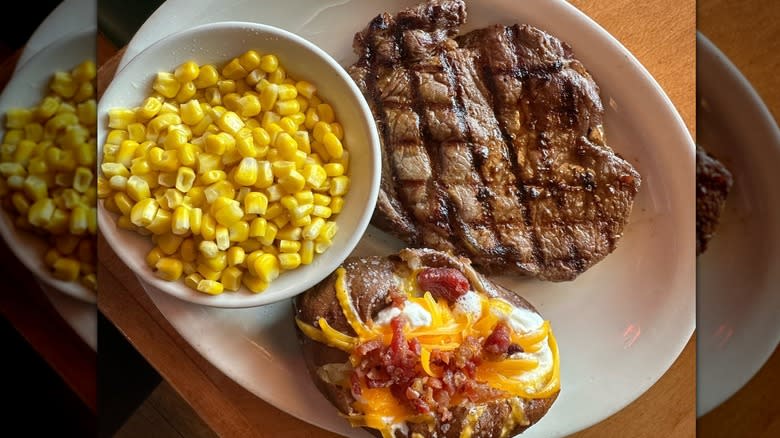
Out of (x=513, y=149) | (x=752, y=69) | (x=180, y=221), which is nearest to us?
(x=752, y=69)

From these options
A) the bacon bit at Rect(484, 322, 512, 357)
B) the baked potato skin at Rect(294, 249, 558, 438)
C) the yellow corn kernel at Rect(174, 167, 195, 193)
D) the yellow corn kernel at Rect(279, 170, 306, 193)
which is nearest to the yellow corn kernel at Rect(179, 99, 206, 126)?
the yellow corn kernel at Rect(174, 167, 195, 193)

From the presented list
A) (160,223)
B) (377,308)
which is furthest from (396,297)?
(160,223)

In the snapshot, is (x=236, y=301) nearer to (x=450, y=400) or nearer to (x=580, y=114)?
(x=450, y=400)

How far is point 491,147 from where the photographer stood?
1591 mm

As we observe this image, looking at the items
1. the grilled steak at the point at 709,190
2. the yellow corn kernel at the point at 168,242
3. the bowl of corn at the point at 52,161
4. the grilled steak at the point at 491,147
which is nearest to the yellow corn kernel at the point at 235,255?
the yellow corn kernel at the point at 168,242

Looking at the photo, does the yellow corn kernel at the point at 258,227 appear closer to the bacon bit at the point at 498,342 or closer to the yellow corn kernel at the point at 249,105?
the yellow corn kernel at the point at 249,105

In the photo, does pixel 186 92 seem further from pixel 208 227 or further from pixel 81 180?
pixel 81 180

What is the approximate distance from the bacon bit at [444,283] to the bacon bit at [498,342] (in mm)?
107

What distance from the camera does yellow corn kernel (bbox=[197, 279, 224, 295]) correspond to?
4.64ft

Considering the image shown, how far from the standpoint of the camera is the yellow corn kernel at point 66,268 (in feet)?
3.23

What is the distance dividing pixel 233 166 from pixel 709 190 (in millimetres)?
991

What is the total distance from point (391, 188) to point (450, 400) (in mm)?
478

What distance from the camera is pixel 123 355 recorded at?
1.75 m

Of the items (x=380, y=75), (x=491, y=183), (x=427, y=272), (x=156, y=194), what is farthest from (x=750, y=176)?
(x=156, y=194)
